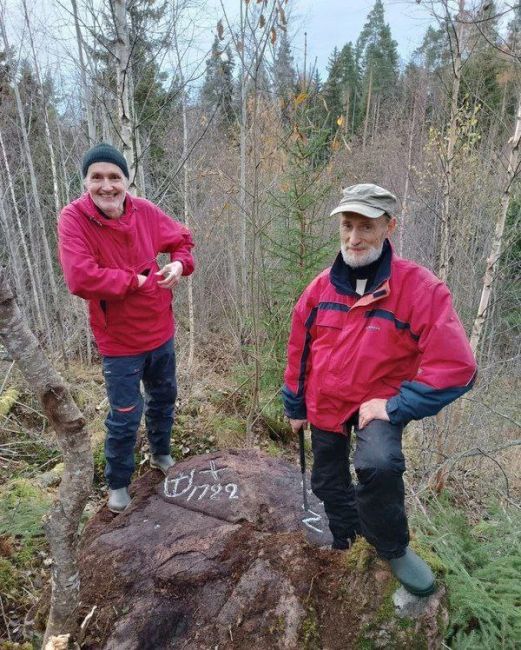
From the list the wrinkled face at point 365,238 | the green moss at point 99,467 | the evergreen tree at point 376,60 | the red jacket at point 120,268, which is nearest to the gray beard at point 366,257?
the wrinkled face at point 365,238

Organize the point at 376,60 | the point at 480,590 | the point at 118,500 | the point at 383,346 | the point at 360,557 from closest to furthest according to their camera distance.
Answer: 1. the point at 383,346
2. the point at 360,557
3. the point at 480,590
4. the point at 118,500
5. the point at 376,60

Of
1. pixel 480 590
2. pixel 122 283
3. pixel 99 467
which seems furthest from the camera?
pixel 99 467

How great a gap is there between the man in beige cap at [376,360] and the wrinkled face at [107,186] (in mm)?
1360

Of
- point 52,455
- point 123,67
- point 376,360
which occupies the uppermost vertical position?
point 123,67

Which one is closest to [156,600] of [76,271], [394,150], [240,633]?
[240,633]

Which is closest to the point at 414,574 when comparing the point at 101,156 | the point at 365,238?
the point at 365,238

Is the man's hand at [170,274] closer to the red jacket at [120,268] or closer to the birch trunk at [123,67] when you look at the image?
the red jacket at [120,268]

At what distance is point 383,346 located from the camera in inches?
81.5

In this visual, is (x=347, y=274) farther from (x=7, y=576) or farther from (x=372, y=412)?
(x=7, y=576)

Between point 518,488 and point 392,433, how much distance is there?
5.67m

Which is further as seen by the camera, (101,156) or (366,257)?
(101,156)

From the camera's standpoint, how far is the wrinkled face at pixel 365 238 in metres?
2.14

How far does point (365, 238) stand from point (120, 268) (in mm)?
1599

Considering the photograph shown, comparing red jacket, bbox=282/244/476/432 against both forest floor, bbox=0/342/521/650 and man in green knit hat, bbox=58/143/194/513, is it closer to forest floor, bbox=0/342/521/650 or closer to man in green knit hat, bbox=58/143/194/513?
man in green knit hat, bbox=58/143/194/513
